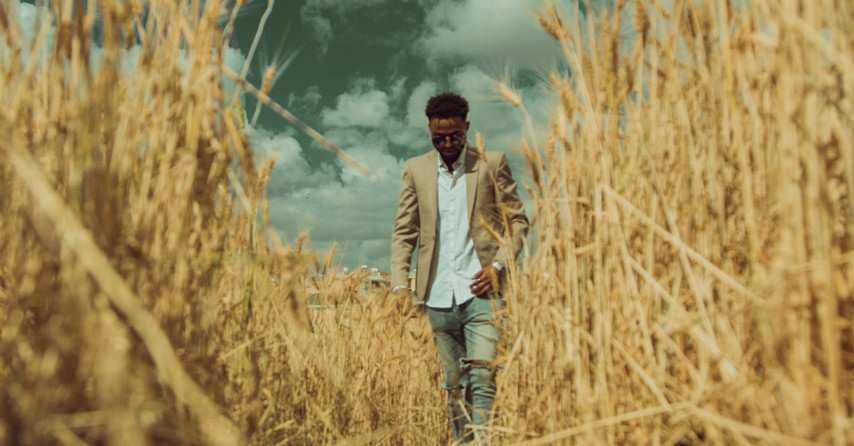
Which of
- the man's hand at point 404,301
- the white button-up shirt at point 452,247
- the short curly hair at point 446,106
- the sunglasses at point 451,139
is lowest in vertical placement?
the man's hand at point 404,301

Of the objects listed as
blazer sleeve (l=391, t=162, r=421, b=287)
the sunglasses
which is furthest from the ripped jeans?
the sunglasses

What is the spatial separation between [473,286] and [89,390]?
7.49 ft

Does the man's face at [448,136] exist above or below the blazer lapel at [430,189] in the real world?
above

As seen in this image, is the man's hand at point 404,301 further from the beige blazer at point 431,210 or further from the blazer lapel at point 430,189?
the blazer lapel at point 430,189

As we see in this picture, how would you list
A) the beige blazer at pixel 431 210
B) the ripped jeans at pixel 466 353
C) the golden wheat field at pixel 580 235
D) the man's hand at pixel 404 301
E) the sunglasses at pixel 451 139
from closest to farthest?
1. the golden wheat field at pixel 580 235
2. the ripped jeans at pixel 466 353
3. the beige blazer at pixel 431 210
4. the sunglasses at pixel 451 139
5. the man's hand at pixel 404 301

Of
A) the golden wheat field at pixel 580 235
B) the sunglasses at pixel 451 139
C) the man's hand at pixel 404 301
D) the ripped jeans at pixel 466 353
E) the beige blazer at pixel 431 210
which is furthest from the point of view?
the man's hand at pixel 404 301

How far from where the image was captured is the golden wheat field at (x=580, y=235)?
82 cm

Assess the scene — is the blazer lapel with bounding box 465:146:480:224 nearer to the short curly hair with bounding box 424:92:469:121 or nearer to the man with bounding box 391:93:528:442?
the man with bounding box 391:93:528:442

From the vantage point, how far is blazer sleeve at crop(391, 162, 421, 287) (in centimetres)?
349

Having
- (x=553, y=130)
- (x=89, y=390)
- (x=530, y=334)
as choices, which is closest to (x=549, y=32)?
(x=553, y=130)

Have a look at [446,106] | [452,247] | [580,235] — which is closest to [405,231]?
[452,247]

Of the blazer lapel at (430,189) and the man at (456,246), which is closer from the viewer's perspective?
the man at (456,246)

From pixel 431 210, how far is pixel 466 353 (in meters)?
0.78

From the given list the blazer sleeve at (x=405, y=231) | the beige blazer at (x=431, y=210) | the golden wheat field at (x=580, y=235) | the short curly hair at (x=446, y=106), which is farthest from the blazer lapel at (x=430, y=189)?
the golden wheat field at (x=580, y=235)
